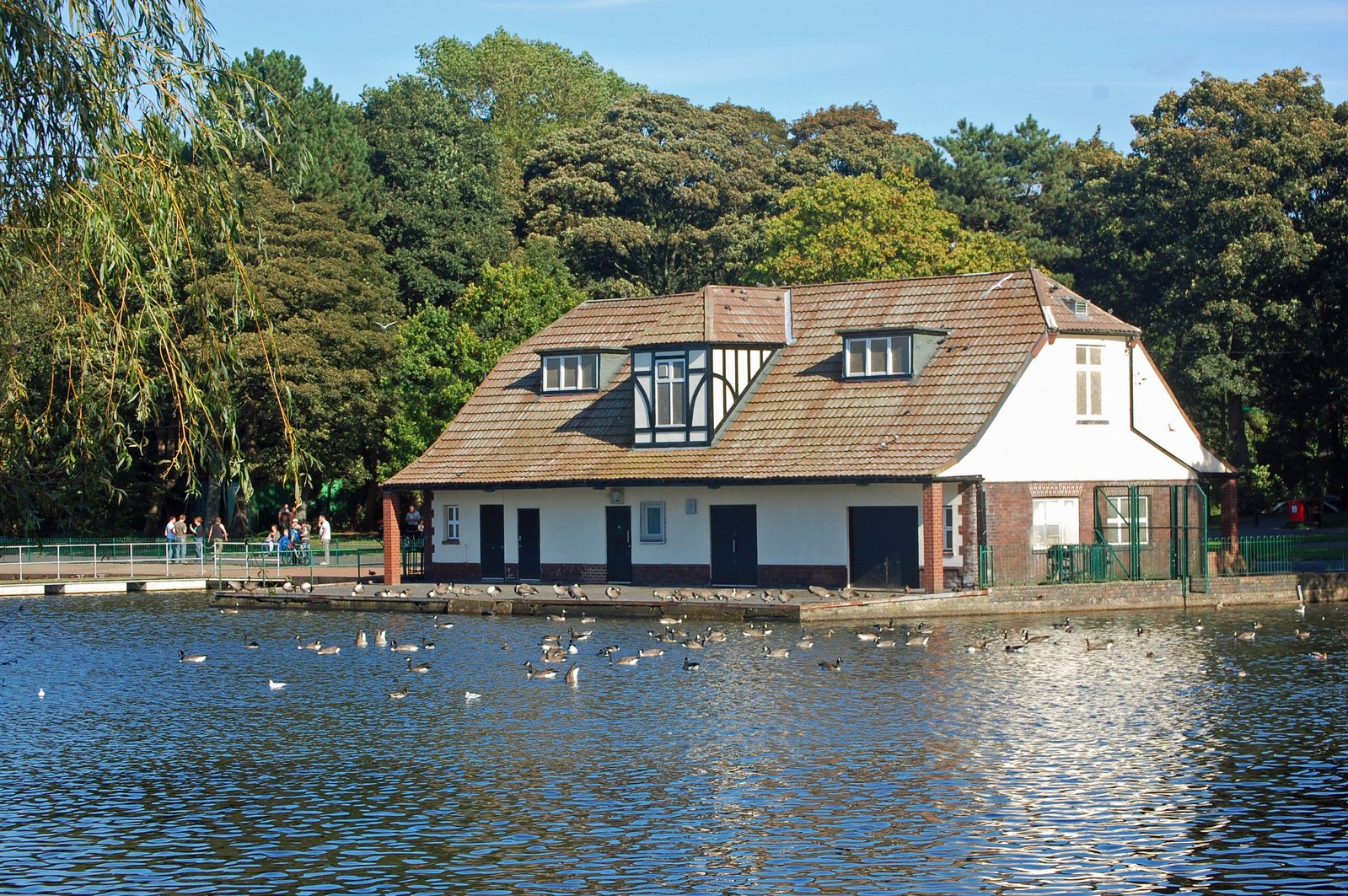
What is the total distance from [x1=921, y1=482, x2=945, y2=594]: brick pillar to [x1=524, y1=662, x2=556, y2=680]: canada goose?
14667mm

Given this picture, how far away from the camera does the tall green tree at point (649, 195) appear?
96.1 metres

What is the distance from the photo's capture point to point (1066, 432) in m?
50.6

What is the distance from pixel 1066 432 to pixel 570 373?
1680cm

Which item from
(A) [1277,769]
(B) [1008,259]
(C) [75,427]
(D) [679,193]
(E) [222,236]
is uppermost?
(D) [679,193]

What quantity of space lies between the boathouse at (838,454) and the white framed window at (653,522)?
0.06 m

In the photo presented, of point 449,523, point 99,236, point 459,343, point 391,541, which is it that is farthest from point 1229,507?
point 99,236

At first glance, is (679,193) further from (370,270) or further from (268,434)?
(268,434)

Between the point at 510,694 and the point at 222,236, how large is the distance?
16139 millimetres

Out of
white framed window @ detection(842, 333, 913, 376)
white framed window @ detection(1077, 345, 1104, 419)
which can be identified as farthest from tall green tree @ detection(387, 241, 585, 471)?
white framed window @ detection(1077, 345, 1104, 419)

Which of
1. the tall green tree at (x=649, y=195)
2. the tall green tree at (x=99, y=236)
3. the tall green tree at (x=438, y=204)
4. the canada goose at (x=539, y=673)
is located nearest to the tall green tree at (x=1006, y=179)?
the tall green tree at (x=649, y=195)

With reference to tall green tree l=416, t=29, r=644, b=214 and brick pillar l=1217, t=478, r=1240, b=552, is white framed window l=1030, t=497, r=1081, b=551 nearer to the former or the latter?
brick pillar l=1217, t=478, r=1240, b=552

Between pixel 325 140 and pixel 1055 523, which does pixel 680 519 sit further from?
pixel 325 140

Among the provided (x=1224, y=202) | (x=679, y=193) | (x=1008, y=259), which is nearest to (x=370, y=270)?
(x=679, y=193)

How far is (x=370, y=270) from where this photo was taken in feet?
274
